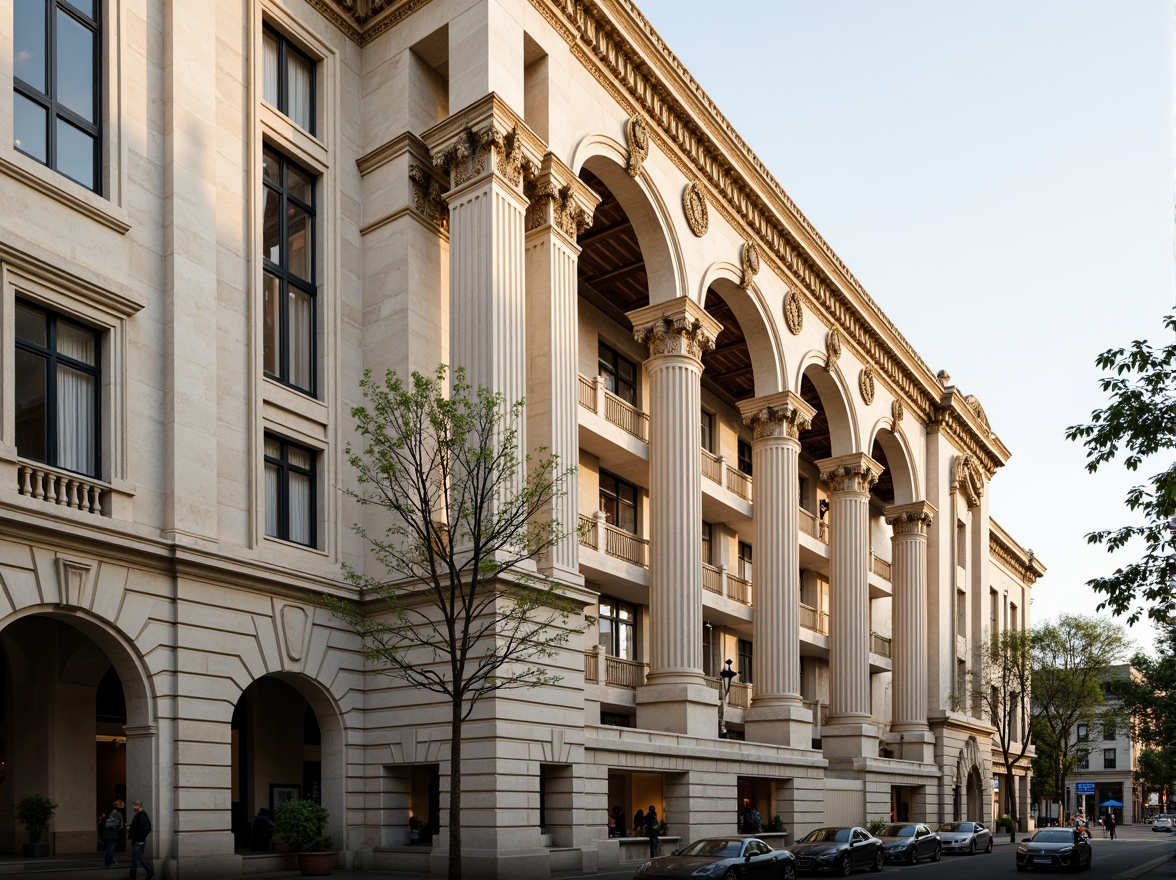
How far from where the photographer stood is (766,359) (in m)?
41.8

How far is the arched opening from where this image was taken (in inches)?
1027

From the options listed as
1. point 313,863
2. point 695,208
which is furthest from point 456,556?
point 695,208

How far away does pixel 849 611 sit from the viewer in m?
46.5

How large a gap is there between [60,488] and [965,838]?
36.6 metres

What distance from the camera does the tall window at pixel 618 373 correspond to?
40.7 m

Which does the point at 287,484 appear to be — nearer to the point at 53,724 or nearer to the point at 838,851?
the point at 53,724

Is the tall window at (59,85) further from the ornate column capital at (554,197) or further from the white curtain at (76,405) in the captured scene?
the ornate column capital at (554,197)

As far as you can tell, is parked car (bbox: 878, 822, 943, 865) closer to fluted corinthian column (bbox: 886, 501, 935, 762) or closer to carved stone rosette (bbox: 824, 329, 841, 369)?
fluted corinthian column (bbox: 886, 501, 935, 762)

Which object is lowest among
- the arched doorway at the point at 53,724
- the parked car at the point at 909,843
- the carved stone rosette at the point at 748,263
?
the parked car at the point at 909,843

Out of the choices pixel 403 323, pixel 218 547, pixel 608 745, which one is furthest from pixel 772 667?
pixel 218 547

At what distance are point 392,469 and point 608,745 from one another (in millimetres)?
10515

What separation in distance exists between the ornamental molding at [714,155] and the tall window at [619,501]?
378 inches

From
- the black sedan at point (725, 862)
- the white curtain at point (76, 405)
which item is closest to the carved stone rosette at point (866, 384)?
the black sedan at point (725, 862)

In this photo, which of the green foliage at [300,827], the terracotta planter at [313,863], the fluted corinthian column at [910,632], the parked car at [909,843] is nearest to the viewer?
the terracotta planter at [313,863]
